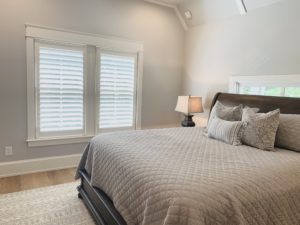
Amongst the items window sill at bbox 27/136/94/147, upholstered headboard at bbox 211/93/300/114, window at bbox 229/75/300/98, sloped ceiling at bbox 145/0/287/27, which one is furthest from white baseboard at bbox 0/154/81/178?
sloped ceiling at bbox 145/0/287/27

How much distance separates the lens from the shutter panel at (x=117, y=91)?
3.84 m

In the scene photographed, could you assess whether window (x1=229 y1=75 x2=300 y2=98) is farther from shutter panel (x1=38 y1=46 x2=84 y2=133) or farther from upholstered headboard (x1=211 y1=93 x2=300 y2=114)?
shutter panel (x1=38 y1=46 x2=84 y2=133)

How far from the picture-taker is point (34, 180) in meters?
3.19

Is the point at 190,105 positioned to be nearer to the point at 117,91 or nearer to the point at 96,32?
the point at 117,91

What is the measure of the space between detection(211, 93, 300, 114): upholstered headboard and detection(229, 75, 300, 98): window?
0.97ft

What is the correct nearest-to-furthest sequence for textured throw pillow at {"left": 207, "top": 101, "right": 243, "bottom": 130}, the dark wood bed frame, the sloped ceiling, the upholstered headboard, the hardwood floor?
the dark wood bed frame → the upholstered headboard → textured throw pillow at {"left": 207, "top": 101, "right": 243, "bottom": 130} → the hardwood floor → the sloped ceiling

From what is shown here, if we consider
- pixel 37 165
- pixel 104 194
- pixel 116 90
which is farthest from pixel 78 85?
pixel 104 194

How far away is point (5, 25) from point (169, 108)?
2.99m

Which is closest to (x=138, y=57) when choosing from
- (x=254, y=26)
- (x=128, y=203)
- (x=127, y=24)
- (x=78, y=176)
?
(x=127, y=24)

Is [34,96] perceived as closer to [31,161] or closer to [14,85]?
[14,85]

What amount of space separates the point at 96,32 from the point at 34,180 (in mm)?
2396

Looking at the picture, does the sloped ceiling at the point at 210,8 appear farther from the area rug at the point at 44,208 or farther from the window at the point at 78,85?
the area rug at the point at 44,208

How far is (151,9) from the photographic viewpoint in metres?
4.14

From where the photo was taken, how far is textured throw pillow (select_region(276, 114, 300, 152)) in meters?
2.28
